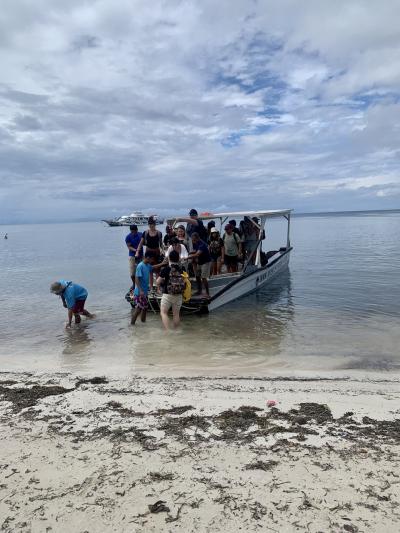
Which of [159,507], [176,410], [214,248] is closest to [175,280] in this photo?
[214,248]

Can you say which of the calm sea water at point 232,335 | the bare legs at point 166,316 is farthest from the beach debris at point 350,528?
the bare legs at point 166,316

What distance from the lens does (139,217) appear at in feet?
324

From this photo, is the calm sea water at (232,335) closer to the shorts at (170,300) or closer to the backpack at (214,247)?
the shorts at (170,300)

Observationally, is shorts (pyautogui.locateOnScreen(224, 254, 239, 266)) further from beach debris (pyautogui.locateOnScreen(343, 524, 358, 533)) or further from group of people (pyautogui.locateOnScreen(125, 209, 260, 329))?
beach debris (pyautogui.locateOnScreen(343, 524, 358, 533))

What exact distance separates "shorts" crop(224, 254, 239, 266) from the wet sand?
655 centimetres

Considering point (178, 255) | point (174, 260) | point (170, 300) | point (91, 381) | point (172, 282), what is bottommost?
point (91, 381)

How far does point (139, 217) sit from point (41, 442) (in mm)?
96869

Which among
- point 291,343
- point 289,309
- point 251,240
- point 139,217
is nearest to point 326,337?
point 291,343

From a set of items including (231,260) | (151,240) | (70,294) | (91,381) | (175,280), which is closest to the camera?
(91,381)

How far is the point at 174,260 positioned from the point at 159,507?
5.75m

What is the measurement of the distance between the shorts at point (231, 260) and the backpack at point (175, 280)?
3431 millimetres

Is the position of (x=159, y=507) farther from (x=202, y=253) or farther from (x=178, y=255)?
(x=202, y=253)

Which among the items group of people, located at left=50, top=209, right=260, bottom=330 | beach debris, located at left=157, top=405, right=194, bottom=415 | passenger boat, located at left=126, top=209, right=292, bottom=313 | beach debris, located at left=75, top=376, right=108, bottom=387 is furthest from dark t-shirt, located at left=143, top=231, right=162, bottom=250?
beach debris, located at left=157, top=405, right=194, bottom=415

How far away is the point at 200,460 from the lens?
3551 mm
